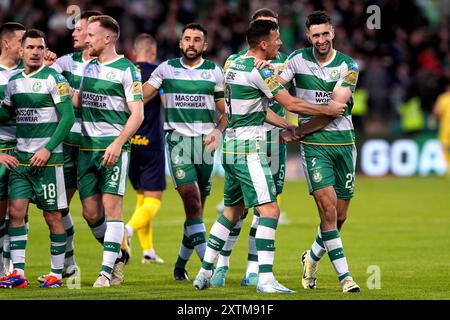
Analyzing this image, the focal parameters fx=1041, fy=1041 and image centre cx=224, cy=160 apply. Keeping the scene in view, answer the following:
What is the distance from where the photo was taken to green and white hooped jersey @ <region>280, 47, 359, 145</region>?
34.5 ft

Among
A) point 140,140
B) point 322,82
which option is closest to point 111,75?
point 322,82

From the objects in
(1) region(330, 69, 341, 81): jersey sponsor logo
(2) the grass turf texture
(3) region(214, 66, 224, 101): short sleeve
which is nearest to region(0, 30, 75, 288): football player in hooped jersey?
(2) the grass turf texture

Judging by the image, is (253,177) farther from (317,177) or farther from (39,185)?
(39,185)

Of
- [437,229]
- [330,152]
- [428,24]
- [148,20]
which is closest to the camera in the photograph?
[330,152]

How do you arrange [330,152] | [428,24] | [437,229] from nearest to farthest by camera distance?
[330,152]
[437,229]
[428,24]

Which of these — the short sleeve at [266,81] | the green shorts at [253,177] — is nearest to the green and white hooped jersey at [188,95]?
the green shorts at [253,177]

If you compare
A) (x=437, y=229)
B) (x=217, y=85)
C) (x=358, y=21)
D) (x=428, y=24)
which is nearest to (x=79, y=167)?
(x=217, y=85)

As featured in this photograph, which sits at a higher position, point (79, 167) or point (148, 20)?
point (148, 20)

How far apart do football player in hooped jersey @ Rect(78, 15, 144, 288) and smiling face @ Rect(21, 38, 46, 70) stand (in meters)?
0.50

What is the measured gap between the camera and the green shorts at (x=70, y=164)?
38.1 ft

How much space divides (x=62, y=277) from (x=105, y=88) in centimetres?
233

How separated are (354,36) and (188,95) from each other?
1851 cm

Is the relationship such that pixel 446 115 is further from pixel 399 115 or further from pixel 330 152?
pixel 330 152

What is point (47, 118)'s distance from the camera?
10.6 meters
